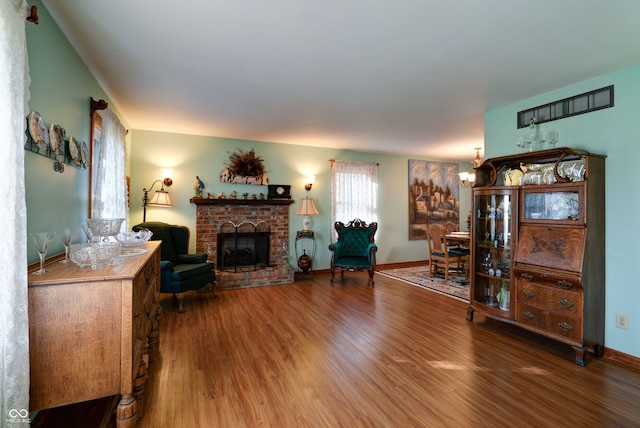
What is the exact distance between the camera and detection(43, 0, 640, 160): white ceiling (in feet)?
6.06

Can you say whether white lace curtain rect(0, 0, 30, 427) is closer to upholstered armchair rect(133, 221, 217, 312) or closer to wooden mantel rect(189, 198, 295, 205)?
upholstered armchair rect(133, 221, 217, 312)

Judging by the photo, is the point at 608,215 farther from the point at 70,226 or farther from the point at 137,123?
the point at 137,123

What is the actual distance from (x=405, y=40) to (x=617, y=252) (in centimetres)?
264

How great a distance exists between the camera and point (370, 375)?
225 centimetres

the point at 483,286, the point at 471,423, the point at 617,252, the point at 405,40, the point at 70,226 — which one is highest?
the point at 405,40

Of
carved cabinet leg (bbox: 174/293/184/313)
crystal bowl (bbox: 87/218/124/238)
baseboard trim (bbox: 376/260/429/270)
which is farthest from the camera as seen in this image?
baseboard trim (bbox: 376/260/429/270)

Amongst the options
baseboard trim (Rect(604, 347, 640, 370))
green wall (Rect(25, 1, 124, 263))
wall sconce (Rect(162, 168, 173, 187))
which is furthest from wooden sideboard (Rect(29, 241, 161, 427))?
baseboard trim (Rect(604, 347, 640, 370))

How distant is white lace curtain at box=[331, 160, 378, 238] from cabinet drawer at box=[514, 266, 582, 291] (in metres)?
3.47

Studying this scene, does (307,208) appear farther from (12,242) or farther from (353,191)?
(12,242)

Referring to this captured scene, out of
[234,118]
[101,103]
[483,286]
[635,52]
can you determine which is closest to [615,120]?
[635,52]

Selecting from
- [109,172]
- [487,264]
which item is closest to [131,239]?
[109,172]

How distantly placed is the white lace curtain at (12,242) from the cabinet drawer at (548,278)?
360 centimetres

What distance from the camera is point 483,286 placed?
3443mm

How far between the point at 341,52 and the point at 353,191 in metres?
3.92
